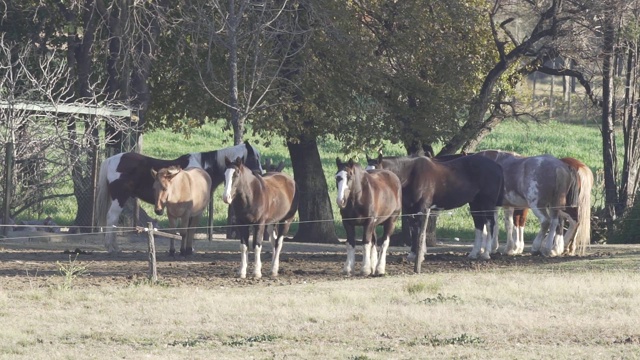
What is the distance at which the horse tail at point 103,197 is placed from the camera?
23172 mm

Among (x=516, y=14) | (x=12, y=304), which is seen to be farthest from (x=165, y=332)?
(x=516, y=14)

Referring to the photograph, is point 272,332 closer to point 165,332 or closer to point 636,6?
point 165,332

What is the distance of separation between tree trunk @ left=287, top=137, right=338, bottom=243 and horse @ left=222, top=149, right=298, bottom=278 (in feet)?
31.9

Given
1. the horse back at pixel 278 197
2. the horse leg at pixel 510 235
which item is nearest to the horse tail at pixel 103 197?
the horse back at pixel 278 197

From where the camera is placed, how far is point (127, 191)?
23.1 metres

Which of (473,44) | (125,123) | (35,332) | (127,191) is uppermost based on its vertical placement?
(473,44)

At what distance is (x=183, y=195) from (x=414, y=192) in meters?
4.21

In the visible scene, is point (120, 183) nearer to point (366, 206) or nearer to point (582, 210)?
point (366, 206)

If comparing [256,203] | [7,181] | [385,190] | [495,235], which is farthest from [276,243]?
[7,181]

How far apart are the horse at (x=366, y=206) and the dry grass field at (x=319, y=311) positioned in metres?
0.48

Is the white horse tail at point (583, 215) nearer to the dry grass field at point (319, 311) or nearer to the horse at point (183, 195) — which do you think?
the dry grass field at point (319, 311)

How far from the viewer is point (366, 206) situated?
1986cm

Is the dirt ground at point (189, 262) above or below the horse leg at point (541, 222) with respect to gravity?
below

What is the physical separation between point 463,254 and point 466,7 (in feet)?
20.9
